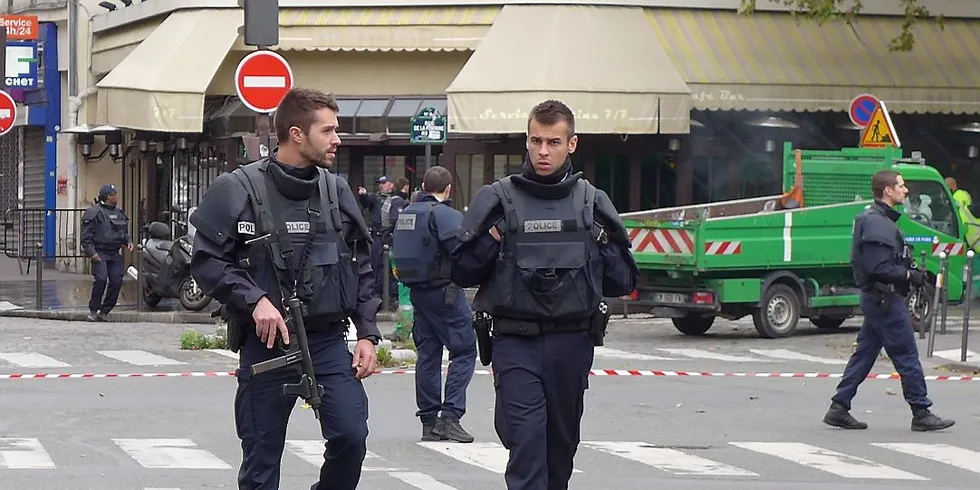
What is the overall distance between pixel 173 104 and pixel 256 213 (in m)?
21.9

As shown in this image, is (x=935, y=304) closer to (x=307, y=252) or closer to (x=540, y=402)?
(x=540, y=402)

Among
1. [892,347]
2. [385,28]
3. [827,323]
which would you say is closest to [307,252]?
[892,347]

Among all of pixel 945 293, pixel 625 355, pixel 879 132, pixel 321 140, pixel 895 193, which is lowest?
pixel 625 355

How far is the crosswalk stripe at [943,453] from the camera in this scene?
1081 cm

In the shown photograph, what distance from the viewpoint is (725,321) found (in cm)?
2317

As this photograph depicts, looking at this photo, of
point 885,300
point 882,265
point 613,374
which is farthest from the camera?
point 613,374

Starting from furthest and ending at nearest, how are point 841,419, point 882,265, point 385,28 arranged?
1. point 385,28
2. point 841,419
3. point 882,265

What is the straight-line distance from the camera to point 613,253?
748 centimetres

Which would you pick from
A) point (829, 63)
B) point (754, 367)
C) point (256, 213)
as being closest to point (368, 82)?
point (829, 63)

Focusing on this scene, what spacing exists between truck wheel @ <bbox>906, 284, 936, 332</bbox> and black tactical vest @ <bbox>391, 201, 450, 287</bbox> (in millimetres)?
10305

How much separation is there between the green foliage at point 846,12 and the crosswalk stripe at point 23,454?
15.5 m

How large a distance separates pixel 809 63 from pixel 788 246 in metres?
8.26

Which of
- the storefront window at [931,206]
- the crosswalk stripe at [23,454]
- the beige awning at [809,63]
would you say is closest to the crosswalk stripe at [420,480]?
the crosswalk stripe at [23,454]

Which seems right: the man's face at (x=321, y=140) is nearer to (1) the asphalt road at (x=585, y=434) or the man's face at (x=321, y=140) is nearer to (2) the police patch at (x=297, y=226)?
(2) the police patch at (x=297, y=226)
